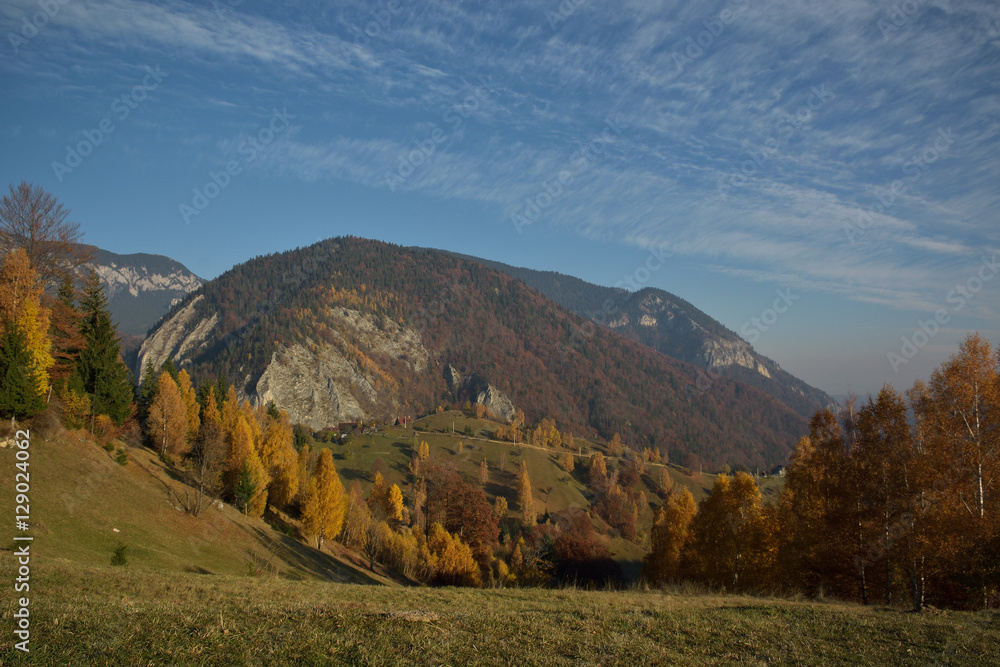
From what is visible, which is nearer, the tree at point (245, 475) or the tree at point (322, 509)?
the tree at point (245, 475)

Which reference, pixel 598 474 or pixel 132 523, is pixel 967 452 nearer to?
pixel 132 523

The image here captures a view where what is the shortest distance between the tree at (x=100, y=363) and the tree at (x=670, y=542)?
41.2 m

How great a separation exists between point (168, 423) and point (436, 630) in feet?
158

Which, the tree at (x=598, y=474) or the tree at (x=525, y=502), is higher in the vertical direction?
the tree at (x=598, y=474)

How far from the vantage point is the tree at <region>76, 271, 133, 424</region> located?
35312 millimetres

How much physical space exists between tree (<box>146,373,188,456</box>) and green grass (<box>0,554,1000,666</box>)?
36.9 meters

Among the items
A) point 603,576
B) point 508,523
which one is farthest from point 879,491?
point 508,523

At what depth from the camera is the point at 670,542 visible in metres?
34.2

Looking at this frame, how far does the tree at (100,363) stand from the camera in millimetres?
35312

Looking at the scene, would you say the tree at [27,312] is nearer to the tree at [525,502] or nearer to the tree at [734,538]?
the tree at [734,538]

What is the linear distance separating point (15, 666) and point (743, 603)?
1699 cm

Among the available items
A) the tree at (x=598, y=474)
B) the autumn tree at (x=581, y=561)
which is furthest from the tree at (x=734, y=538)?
the tree at (x=598, y=474)

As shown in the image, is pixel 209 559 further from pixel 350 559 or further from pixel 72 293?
pixel 72 293

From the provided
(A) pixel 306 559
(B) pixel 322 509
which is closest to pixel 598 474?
(B) pixel 322 509
